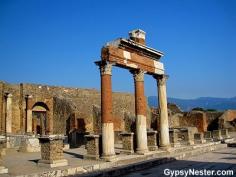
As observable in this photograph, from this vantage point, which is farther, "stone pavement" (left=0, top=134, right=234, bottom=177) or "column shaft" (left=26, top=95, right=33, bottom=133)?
"column shaft" (left=26, top=95, right=33, bottom=133)

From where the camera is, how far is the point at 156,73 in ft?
49.0

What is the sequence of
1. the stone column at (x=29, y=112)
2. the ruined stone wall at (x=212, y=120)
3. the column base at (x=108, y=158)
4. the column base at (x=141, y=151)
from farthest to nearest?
the ruined stone wall at (x=212, y=120) < the stone column at (x=29, y=112) < the column base at (x=141, y=151) < the column base at (x=108, y=158)

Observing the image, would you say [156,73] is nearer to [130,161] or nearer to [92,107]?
[130,161]

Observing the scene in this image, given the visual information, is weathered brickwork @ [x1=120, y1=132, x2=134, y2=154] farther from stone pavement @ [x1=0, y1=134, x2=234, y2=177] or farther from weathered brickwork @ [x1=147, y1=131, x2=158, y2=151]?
weathered brickwork @ [x1=147, y1=131, x2=158, y2=151]

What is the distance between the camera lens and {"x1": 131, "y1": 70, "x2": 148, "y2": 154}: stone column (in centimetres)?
1302

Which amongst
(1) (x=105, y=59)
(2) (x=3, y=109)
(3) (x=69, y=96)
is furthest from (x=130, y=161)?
(3) (x=69, y=96)

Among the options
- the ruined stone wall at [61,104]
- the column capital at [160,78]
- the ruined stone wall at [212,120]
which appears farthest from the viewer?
the ruined stone wall at [212,120]

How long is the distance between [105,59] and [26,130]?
1525 centimetres

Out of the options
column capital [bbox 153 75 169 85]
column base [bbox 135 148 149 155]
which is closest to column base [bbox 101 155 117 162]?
column base [bbox 135 148 149 155]

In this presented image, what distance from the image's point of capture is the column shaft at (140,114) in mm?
13030

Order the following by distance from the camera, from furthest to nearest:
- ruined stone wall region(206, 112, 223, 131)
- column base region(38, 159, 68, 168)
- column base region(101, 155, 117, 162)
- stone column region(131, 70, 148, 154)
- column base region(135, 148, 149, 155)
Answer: ruined stone wall region(206, 112, 223, 131), stone column region(131, 70, 148, 154), column base region(135, 148, 149, 155), column base region(101, 155, 117, 162), column base region(38, 159, 68, 168)

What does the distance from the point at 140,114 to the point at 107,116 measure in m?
2.28

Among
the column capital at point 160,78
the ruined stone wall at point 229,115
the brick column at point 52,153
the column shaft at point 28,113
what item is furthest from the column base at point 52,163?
the ruined stone wall at point 229,115

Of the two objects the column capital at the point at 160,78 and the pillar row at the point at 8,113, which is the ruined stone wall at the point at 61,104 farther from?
the column capital at the point at 160,78
